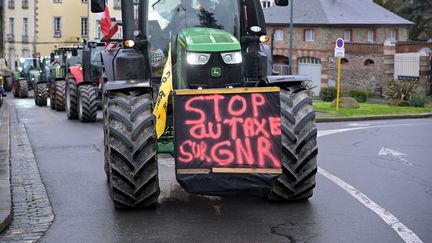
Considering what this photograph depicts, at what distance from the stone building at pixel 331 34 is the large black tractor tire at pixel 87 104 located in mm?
37091

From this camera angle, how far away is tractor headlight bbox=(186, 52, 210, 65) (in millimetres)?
8156

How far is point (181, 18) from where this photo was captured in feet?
29.9

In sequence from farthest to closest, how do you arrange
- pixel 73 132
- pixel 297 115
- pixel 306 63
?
pixel 306 63 < pixel 73 132 < pixel 297 115

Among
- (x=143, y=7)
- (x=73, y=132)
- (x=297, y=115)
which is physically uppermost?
(x=143, y=7)

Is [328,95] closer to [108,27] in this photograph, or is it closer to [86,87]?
[86,87]

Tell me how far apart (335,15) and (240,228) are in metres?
55.6

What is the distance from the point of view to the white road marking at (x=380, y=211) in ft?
23.4

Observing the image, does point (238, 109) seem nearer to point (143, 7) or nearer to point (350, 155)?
point (143, 7)

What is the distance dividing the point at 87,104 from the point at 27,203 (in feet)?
40.7

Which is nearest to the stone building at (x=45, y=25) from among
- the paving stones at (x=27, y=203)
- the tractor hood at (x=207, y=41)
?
the paving stones at (x=27, y=203)

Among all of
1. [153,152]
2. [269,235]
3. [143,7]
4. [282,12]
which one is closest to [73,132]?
[143,7]

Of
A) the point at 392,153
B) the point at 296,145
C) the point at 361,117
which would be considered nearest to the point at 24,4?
the point at 361,117

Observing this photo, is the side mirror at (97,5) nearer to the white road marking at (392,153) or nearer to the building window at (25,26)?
the white road marking at (392,153)

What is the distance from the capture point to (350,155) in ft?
44.9
